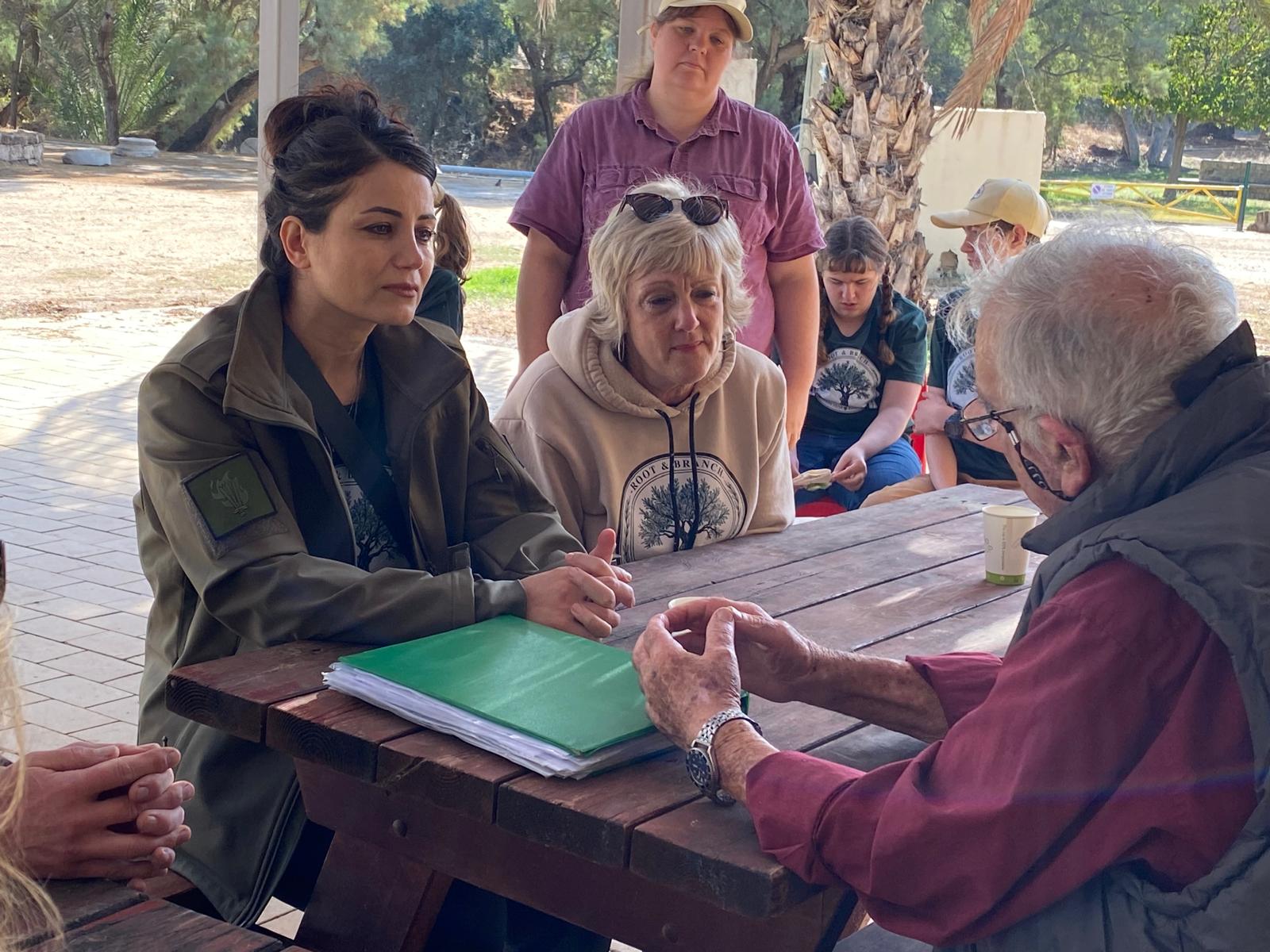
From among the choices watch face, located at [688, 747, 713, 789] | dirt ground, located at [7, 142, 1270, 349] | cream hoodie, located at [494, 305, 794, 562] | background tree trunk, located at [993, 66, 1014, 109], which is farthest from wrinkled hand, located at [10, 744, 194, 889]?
background tree trunk, located at [993, 66, 1014, 109]

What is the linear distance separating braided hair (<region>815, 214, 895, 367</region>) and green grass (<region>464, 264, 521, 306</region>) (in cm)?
823

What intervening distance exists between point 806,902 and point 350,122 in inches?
58.5

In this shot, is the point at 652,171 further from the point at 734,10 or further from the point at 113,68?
the point at 113,68

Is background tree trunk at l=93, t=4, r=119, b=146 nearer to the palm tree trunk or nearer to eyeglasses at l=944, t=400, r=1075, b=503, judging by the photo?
the palm tree trunk

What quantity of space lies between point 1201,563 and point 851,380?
3.72 m

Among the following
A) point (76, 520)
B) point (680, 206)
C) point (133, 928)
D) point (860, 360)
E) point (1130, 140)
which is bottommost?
point (76, 520)

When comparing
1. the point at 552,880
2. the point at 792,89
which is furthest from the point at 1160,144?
the point at 552,880

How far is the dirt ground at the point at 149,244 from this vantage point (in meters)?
12.9

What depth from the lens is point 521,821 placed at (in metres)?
1.62

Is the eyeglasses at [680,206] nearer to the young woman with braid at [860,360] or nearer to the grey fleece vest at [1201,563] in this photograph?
the grey fleece vest at [1201,563]

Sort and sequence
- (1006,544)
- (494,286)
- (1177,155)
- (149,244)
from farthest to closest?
(1177,155) < (149,244) < (494,286) < (1006,544)

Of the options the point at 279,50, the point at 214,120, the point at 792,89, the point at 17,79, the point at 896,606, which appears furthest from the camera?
the point at 214,120

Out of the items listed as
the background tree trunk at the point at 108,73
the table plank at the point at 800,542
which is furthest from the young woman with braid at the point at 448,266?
the background tree trunk at the point at 108,73

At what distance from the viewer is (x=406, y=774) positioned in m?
1.70
